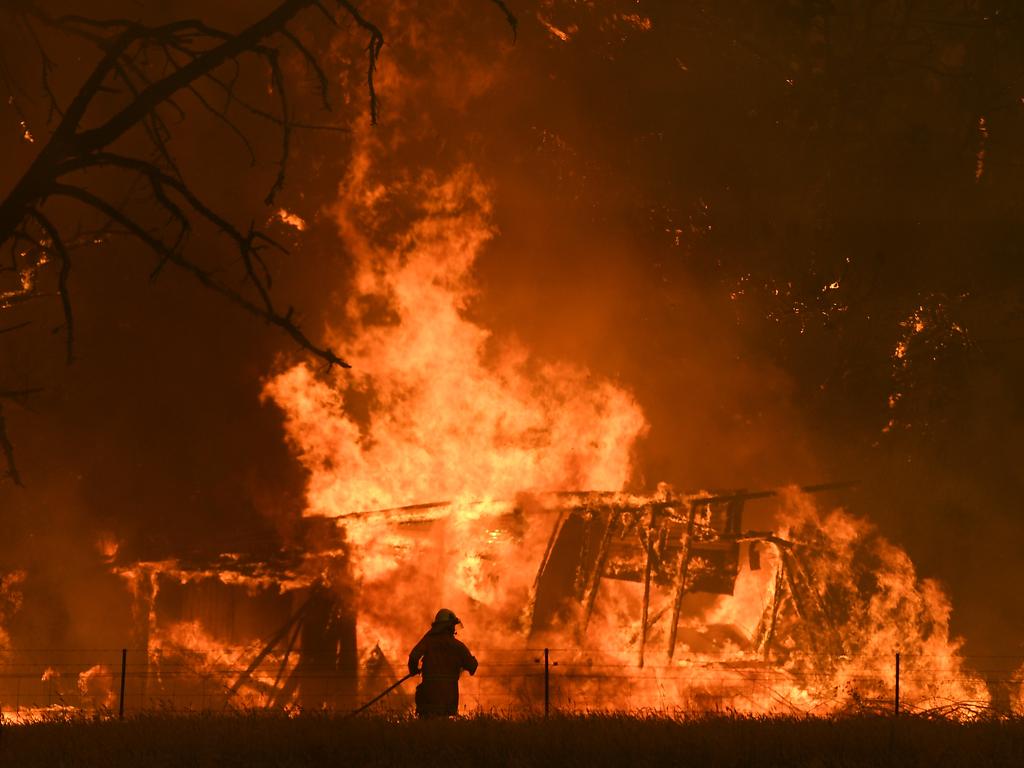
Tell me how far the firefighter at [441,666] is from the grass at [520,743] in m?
1.54

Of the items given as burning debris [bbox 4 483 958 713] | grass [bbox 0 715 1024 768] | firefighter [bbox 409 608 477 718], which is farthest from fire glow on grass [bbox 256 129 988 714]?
grass [bbox 0 715 1024 768]

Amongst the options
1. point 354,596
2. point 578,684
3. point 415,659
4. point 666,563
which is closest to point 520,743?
point 415,659

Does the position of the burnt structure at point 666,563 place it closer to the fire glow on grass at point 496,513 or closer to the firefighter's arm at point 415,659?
the fire glow on grass at point 496,513

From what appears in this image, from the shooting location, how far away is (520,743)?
704 centimetres

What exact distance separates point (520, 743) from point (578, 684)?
27.3 ft

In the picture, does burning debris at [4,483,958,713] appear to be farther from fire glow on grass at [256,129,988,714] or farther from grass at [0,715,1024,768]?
grass at [0,715,1024,768]

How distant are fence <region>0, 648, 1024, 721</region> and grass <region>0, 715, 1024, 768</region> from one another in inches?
287

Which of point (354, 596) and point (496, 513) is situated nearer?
point (354, 596)

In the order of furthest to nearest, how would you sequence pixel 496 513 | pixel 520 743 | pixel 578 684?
pixel 496 513
pixel 578 684
pixel 520 743

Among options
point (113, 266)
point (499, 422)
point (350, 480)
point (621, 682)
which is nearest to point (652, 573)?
point (621, 682)

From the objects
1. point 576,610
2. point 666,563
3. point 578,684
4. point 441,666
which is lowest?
point 578,684

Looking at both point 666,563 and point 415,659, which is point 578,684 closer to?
point 666,563

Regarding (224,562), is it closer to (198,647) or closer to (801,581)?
(198,647)

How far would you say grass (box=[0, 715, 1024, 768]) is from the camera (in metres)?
6.73
